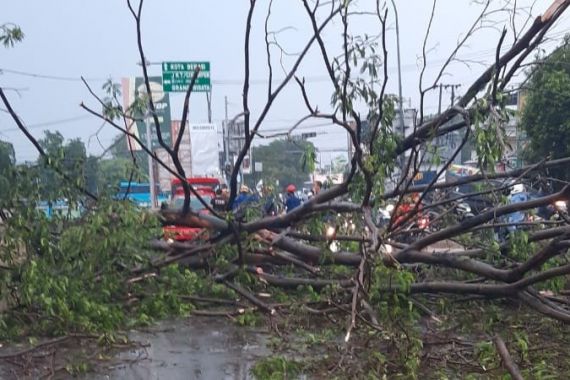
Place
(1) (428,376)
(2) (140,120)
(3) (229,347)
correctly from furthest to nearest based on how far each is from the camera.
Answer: (2) (140,120) → (3) (229,347) → (1) (428,376)

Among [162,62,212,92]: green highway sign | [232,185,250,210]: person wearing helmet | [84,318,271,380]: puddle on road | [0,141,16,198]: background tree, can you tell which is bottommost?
[84,318,271,380]: puddle on road

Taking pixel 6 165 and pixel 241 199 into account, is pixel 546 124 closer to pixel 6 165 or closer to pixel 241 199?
pixel 241 199

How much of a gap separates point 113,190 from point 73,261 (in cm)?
63

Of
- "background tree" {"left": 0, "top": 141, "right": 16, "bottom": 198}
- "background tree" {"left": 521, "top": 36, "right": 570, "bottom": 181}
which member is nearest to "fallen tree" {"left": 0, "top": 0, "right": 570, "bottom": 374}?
"background tree" {"left": 0, "top": 141, "right": 16, "bottom": 198}

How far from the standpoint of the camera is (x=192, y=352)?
5.36 m

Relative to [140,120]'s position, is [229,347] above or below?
below

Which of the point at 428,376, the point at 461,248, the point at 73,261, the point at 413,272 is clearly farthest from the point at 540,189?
the point at 73,261

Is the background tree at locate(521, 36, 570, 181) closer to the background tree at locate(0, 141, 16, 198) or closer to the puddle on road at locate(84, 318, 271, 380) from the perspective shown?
the puddle on road at locate(84, 318, 271, 380)

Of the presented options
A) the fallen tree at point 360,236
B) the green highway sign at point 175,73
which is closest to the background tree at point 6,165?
the fallen tree at point 360,236

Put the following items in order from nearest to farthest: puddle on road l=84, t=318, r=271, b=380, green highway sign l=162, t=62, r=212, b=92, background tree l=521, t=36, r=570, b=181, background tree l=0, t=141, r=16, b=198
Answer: puddle on road l=84, t=318, r=271, b=380 < background tree l=0, t=141, r=16, b=198 < background tree l=521, t=36, r=570, b=181 < green highway sign l=162, t=62, r=212, b=92

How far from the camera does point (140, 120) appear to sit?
5898mm

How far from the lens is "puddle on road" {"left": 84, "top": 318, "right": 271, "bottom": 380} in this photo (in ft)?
16.0

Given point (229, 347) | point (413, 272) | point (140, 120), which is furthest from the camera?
point (413, 272)

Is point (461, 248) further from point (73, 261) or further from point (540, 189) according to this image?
point (73, 261)
